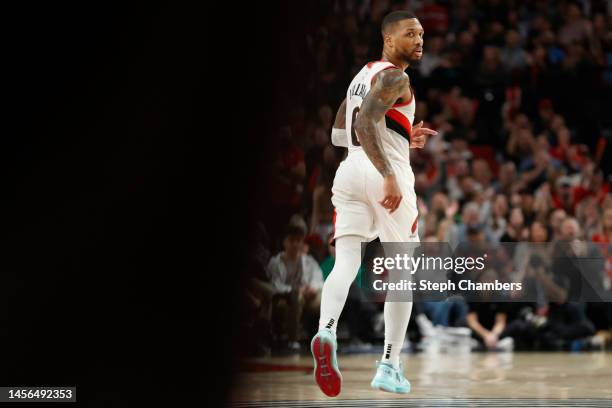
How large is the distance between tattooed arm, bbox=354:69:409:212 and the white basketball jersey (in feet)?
0.55

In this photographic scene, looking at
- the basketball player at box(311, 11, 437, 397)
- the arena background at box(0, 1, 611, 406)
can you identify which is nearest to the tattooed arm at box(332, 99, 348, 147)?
the basketball player at box(311, 11, 437, 397)

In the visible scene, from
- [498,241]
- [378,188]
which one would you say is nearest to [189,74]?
[378,188]

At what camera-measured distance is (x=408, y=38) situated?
19.1ft

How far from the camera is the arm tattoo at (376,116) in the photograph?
5.53m

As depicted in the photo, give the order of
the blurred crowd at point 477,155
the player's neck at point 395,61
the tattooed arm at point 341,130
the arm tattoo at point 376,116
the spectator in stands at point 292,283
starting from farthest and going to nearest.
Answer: the blurred crowd at point 477,155 → the spectator in stands at point 292,283 → the tattooed arm at point 341,130 → the player's neck at point 395,61 → the arm tattoo at point 376,116

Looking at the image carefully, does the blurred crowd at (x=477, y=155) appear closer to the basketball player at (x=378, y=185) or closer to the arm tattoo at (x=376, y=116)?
the basketball player at (x=378, y=185)

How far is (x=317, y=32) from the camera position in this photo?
11.7m

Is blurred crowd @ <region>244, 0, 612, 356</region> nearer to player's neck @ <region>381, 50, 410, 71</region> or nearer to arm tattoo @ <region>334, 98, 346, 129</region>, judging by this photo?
arm tattoo @ <region>334, 98, 346, 129</region>

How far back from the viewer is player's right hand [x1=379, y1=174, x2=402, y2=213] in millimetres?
5531

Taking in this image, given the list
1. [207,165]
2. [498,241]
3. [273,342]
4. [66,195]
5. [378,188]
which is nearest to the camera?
[378,188]

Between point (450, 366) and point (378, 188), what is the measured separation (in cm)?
314

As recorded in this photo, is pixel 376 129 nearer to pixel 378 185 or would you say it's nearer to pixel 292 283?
pixel 378 185

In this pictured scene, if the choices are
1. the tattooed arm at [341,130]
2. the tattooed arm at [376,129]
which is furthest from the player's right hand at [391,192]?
the tattooed arm at [341,130]

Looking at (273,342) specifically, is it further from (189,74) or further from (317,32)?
(317,32)
